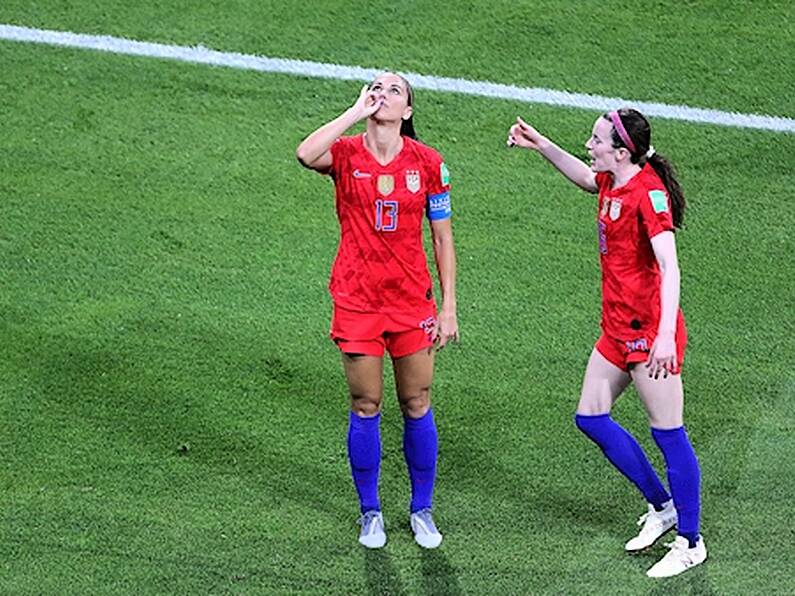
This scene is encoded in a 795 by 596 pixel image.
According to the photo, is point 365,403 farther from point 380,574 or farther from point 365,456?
point 380,574

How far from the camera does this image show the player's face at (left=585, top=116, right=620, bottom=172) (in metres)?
7.37

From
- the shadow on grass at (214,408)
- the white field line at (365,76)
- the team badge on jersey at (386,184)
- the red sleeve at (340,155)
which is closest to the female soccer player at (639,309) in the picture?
the team badge on jersey at (386,184)

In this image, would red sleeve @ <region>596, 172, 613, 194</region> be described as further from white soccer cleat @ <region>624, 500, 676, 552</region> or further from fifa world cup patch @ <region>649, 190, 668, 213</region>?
white soccer cleat @ <region>624, 500, 676, 552</region>

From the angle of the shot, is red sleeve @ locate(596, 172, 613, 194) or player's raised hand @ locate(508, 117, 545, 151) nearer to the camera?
red sleeve @ locate(596, 172, 613, 194)

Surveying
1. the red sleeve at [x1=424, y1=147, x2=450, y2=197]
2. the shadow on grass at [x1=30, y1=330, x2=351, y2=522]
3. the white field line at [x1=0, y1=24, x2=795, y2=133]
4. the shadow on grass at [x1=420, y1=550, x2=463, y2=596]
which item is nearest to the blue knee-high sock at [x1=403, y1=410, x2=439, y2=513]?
the shadow on grass at [x1=420, y1=550, x2=463, y2=596]

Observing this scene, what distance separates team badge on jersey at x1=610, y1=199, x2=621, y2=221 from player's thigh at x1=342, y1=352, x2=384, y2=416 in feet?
3.75

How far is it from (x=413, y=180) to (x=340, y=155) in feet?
1.04

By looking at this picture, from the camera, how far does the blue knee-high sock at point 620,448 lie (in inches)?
302

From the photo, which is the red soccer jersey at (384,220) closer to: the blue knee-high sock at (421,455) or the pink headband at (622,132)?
the blue knee-high sock at (421,455)

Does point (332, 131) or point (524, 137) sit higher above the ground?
point (332, 131)

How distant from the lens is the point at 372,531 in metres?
7.93

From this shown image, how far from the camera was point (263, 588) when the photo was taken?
7.62 m

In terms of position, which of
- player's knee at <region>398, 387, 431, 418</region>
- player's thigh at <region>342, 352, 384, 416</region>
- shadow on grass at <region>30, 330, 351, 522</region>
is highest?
player's thigh at <region>342, 352, 384, 416</region>

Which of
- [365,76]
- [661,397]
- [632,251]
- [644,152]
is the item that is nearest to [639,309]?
[632,251]
